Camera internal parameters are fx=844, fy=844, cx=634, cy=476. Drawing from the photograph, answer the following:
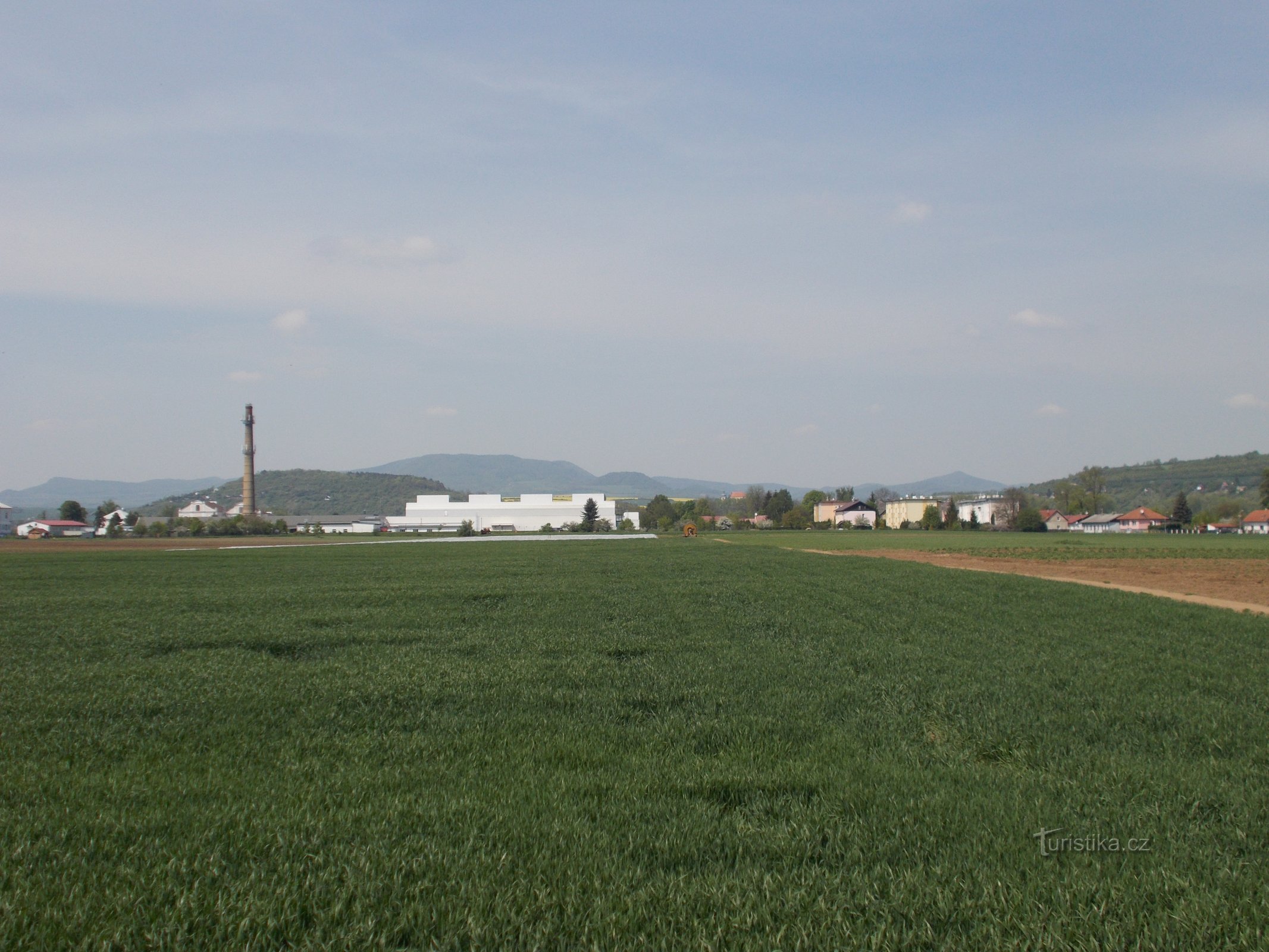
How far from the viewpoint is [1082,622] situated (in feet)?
54.0

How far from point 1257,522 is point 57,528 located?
212524mm

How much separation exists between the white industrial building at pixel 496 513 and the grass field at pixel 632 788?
144436 millimetres

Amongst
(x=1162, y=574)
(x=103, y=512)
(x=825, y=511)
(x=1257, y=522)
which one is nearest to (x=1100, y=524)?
(x=1257, y=522)

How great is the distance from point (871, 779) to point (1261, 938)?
271cm

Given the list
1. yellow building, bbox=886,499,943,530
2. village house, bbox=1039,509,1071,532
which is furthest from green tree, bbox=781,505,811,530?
village house, bbox=1039,509,1071,532

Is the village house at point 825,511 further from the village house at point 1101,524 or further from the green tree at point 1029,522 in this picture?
the green tree at point 1029,522

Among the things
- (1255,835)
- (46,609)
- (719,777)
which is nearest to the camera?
(1255,835)

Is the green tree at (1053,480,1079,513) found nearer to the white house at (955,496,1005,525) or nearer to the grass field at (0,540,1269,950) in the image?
the white house at (955,496,1005,525)

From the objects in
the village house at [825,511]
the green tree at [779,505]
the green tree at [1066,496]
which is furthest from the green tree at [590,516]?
the green tree at [1066,496]

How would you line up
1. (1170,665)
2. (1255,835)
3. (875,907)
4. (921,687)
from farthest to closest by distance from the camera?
1. (1170,665)
2. (921,687)
3. (1255,835)
4. (875,907)

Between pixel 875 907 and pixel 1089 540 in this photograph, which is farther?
pixel 1089 540

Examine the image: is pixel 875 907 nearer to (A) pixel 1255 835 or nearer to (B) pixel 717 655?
(A) pixel 1255 835

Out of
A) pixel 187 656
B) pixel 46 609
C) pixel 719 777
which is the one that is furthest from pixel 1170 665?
pixel 46 609

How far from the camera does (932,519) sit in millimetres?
144750
